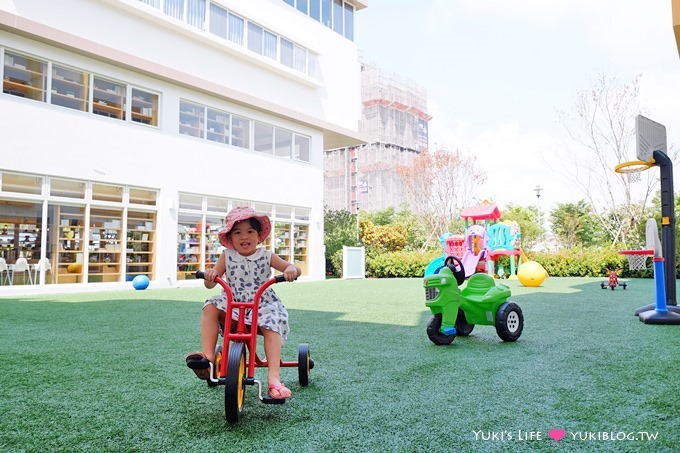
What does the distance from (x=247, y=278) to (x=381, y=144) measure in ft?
149

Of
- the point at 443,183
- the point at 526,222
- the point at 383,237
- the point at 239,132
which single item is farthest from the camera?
the point at 526,222

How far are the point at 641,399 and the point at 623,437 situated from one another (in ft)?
2.12

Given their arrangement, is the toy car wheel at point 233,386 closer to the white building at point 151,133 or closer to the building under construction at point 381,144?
the white building at point 151,133

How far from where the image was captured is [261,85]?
48.3ft

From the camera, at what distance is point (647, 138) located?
21.0ft

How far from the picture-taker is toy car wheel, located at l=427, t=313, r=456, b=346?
412 cm

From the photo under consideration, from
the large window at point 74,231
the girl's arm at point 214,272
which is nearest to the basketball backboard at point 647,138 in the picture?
the girl's arm at point 214,272

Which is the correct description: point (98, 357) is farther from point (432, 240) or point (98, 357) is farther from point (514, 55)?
point (432, 240)

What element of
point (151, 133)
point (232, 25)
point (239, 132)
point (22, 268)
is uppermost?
point (232, 25)

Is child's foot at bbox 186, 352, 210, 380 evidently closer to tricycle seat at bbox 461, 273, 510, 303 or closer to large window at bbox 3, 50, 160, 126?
tricycle seat at bbox 461, 273, 510, 303

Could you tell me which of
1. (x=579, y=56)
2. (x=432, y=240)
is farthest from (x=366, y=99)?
(x=579, y=56)

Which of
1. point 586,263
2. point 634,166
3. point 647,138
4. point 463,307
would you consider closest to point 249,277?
point 463,307

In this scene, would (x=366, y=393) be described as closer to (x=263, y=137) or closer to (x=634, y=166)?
(x=634, y=166)

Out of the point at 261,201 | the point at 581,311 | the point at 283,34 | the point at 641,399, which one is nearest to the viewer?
the point at 641,399
